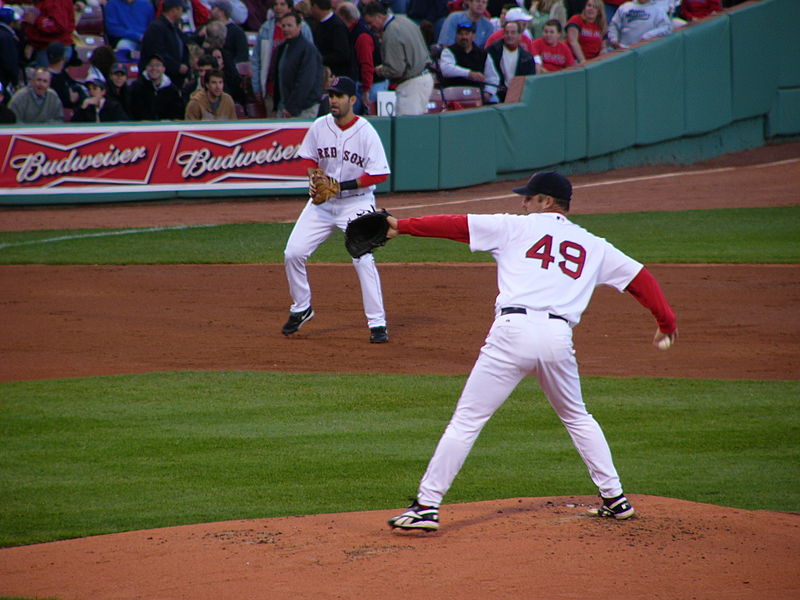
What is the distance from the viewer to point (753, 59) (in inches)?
805

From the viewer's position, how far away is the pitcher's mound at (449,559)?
4.43 m

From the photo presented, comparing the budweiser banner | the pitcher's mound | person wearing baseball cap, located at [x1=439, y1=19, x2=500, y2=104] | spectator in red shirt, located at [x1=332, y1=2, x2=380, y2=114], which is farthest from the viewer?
person wearing baseball cap, located at [x1=439, y1=19, x2=500, y2=104]

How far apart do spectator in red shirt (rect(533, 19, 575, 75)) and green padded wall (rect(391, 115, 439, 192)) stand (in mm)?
2782

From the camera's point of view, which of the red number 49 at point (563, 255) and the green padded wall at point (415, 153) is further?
the green padded wall at point (415, 153)

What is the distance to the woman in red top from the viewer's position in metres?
19.0

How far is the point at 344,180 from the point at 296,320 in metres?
1.32

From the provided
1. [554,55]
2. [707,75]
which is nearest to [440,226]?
[554,55]

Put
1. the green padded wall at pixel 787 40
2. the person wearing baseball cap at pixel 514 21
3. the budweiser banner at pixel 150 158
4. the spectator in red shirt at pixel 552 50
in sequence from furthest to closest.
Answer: the green padded wall at pixel 787 40
the spectator in red shirt at pixel 552 50
the person wearing baseball cap at pixel 514 21
the budweiser banner at pixel 150 158

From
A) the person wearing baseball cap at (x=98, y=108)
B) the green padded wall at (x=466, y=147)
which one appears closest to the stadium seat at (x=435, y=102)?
the green padded wall at (x=466, y=147)

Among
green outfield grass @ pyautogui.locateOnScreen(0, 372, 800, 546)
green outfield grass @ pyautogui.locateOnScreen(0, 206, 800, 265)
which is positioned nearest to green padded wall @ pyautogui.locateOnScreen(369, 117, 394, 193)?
green outfield grass @ pyautogui.locateOnScreen(0, 206, 800, 265)

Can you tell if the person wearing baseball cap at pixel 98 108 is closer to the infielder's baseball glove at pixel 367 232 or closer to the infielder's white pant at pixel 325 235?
the infielder's white pant at pixel 325 235

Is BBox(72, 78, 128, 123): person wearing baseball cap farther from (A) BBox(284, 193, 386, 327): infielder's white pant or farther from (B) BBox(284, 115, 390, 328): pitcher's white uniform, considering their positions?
(A) BBox(284, 193, 386, 327): infielder's white pant

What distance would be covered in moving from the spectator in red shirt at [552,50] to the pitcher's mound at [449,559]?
1401cm

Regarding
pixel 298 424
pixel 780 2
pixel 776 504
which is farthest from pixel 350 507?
pixel 780 2
